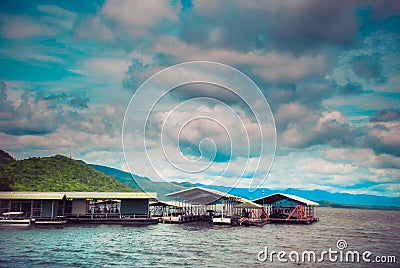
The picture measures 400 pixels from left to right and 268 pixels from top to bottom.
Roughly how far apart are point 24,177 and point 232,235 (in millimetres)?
71496

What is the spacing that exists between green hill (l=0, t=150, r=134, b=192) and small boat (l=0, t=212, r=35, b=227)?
32.6 metres

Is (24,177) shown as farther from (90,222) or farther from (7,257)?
(7,257)

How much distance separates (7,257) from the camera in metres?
34.8

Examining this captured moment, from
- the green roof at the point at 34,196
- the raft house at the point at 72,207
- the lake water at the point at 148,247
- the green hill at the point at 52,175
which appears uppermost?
the green hill at the point at 52,175

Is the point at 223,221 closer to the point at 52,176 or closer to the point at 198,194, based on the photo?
the point at 198,194

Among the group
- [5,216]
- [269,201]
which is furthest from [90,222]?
[269,201]

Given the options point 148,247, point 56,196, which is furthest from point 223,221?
point 148,247

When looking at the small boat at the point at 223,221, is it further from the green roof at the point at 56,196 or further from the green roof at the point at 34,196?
the green roof at the point at 34,196

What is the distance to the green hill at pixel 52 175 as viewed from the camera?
10538 cm

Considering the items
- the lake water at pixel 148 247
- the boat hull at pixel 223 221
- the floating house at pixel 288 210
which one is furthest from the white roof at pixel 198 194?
the lake water at pixel 148 247

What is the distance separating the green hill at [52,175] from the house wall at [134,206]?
3642 centimetres

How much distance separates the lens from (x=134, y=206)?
68812mm

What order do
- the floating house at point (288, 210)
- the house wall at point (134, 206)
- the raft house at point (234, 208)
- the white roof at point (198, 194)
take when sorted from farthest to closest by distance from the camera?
1. the floating house at point (288, 210)
2. the raft house at point (234, 208)
3. the white roof at point (198, 194)
4. the house wall at point (134, 206)

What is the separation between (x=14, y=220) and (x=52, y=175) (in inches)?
2312
